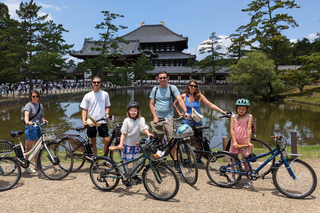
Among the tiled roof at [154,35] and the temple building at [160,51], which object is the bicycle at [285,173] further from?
the tiled roof at [154,35]

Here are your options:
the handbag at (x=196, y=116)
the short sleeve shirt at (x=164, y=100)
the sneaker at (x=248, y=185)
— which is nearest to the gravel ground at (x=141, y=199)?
the sneaker at (x=248, y=185)

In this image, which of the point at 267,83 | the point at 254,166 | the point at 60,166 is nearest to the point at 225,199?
the point at 254,166

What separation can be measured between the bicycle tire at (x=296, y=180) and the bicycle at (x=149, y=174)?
1.64 metres

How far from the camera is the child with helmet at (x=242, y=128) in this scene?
390 centimetres

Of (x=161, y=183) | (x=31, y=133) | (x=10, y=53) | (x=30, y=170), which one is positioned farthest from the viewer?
(x=10, y=53)

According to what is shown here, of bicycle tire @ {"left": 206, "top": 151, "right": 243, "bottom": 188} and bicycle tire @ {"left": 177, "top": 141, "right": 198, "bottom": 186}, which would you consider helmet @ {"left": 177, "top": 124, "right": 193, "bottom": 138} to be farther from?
bicycle tire @ {"left": 206, "top": 151, "right": 243, "bottom": 188}

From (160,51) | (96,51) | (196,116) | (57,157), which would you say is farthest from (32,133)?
(160,51)

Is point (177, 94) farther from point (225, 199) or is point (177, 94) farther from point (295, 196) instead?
point (295, 196)

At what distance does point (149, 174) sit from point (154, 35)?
61.7 m

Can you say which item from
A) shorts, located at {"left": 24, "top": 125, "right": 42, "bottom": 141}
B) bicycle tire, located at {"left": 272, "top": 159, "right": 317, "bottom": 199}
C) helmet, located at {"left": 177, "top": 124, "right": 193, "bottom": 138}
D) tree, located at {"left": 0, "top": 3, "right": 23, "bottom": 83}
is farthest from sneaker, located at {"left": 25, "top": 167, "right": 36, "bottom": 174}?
tree, located at {"left": 0, "top": 3, "right": 23, "bottom": 83}

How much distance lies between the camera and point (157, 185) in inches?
140

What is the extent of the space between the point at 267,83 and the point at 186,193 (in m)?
26.5

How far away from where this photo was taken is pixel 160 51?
5947cm

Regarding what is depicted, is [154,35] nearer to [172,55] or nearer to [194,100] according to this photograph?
[172,55]
